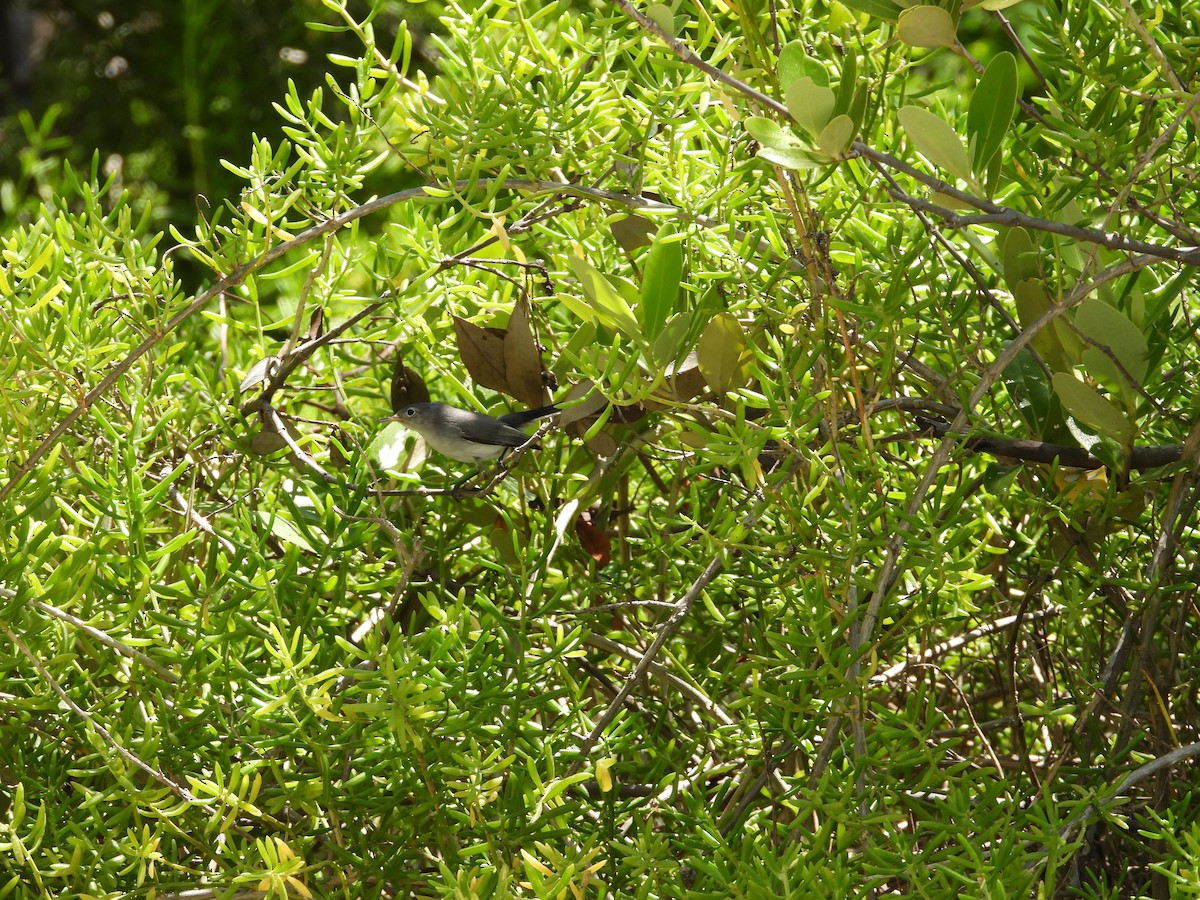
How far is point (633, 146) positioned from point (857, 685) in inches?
16.3

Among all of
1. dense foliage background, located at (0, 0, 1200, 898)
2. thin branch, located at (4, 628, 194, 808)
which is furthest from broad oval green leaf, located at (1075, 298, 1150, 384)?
thin branch, located at (4, 628, 194, 808)

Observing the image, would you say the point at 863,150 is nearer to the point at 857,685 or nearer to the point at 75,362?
the point at 857,685

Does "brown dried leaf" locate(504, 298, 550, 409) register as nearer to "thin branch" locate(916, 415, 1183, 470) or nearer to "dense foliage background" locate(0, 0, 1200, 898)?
"dense foliage background" locate(0, 0, 1200, 898)

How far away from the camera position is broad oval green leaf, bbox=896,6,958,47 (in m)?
0.66

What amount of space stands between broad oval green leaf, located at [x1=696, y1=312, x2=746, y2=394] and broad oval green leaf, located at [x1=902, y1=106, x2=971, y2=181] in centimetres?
17

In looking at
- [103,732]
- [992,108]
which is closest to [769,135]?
[992,108]

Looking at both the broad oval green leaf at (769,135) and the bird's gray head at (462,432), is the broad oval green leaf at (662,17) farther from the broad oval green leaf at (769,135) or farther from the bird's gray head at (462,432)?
the bird's gray head at (462,432)

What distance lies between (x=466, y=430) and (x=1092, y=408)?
1.47 ft

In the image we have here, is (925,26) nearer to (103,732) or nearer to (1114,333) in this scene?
(1114,333)

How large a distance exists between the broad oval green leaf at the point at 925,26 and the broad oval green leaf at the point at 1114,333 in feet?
0.62

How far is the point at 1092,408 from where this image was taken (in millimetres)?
727

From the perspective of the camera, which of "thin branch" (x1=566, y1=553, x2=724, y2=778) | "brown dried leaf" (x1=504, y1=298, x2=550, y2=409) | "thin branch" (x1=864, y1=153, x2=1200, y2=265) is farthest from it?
"brown dried leaf" (x1=504, y1=298, x2=550, y2=409)

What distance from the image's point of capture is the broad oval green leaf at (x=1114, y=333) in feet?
→ 2.42

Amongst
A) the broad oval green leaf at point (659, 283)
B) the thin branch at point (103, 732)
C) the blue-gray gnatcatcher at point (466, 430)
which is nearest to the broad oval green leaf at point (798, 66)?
the broad oval green leaf at point (659, 283)
